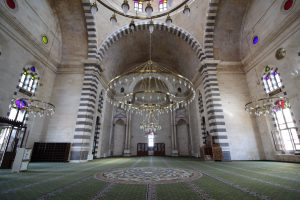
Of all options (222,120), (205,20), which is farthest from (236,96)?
(205,20)

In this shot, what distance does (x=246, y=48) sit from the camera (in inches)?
414

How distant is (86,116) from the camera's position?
9688 mm

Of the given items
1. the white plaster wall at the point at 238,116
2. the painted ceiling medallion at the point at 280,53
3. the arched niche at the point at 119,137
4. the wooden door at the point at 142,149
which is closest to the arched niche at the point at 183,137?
the wooden door at the point at 142,149

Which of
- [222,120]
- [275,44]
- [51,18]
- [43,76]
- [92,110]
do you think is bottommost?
[222,120]

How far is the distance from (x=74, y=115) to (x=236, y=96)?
1111 cm

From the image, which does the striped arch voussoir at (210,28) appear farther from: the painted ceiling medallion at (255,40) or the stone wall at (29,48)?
the stone wall at (29,48)

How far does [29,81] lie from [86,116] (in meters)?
3.81

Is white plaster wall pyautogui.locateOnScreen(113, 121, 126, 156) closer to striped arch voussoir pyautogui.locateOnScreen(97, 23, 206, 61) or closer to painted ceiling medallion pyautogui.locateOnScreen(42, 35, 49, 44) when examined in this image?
striped arch voussoir pyautogui.locateOnScreen(97, 23, 206, 61)

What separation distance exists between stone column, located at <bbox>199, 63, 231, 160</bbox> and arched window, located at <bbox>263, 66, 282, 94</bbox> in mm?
2685

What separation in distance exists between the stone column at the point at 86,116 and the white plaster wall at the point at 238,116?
8.96 meters

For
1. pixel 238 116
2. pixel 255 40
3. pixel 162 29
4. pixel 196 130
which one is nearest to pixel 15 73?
pixel 162 29

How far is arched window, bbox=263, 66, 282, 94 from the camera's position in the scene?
27.1 feet

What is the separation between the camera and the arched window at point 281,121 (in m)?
7.52

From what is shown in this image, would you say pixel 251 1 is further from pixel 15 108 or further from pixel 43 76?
pixel 15 108
